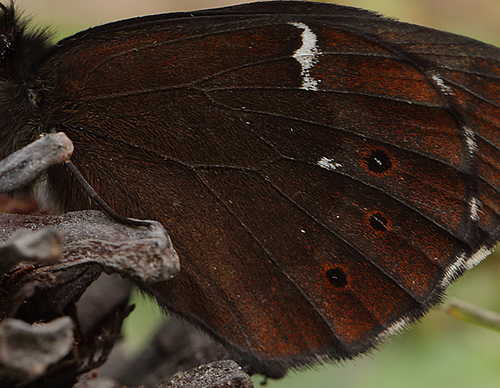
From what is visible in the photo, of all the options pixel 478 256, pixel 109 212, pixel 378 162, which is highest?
pixel 378 162

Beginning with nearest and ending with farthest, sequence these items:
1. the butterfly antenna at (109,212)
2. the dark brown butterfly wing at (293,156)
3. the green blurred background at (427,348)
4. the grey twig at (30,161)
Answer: the grey twig at (30,161) → the butterfly antenna at (109,212) → the dark brown butterfly wing at (293,156) → the green blurred background at (427,348)

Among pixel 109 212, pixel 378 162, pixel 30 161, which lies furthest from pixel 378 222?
pixel 30 161

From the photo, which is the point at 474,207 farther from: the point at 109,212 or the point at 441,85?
the point at 109,212

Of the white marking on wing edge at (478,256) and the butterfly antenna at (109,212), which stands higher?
the butterfly antenna at (109,212)

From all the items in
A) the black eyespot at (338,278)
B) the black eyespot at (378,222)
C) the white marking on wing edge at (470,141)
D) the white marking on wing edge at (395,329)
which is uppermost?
the white marking on wing edge at (470,141)

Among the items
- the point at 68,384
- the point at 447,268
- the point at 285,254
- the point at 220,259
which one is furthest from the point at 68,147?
the point at 447,268

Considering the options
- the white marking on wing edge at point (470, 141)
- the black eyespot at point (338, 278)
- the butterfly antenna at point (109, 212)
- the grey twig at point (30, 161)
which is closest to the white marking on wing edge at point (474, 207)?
the white marking on wing edge at point (470, 141)

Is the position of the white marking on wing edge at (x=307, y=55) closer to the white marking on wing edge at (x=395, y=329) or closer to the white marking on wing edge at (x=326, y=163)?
the white marking on wing edge at (x=326, y=163)

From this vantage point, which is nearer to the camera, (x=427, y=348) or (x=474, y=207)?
(x=474, y=207)
